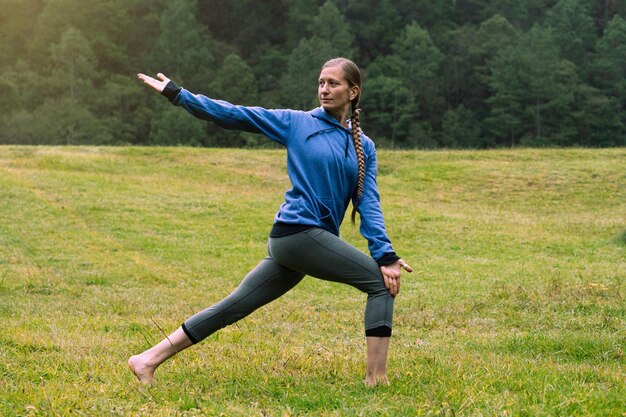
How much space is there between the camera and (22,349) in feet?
21.4

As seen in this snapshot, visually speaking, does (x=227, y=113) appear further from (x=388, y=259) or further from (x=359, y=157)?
(x=388, y=259)

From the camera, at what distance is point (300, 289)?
1340cm

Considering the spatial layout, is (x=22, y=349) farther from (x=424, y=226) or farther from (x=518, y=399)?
(x=424, y=226)

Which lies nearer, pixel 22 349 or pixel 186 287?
pixel 22 349

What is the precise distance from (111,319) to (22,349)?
2.45 metres

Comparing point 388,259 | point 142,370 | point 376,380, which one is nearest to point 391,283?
point 388,259

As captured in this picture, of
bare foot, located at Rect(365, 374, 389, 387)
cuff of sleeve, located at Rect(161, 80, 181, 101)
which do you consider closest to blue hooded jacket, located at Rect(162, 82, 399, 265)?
cuff of sleeve, located at Rect(161, 80, 181, 101)

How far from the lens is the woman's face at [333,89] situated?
518cm

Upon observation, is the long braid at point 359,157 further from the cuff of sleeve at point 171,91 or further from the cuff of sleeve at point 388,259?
the cuff of sleeve at point 171,91

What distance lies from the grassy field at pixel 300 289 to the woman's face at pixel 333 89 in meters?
1.82

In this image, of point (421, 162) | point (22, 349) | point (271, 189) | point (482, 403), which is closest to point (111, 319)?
point (22, 349)

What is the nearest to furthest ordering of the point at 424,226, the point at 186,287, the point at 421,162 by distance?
the point at 186,287 < the point at 424,226 < the point at 421,162

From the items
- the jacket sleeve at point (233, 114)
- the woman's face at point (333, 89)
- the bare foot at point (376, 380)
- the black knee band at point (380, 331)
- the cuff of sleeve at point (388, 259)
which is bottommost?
the bare foot at point (376, 380)

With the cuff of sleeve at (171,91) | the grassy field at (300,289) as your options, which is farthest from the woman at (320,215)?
the grassy field at (300,289)
